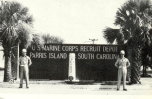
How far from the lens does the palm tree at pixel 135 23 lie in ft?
85.7

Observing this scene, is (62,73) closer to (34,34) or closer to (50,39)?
(34,34)

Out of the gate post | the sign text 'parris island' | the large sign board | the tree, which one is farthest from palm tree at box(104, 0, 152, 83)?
the tree

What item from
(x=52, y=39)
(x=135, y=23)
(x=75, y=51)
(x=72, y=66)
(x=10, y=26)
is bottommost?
(x=72, y=66)

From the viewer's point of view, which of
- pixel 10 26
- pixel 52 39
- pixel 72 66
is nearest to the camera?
pixel 10 26

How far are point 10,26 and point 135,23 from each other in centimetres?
742

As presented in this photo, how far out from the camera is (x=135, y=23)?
26.1 metres

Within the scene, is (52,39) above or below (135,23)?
above

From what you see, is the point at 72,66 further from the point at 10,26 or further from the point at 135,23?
the point at 135,23

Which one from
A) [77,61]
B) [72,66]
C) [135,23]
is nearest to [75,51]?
[77,61]

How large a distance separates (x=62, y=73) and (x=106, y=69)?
298 cm

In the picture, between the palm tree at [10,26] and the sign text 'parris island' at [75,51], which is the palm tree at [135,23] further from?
the palm tree at [10,26]

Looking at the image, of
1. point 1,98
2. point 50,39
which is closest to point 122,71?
point 1,98

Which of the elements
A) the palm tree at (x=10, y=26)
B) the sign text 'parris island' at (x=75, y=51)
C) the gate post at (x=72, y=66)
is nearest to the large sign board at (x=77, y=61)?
the sign text 'parris island' at (x=75, y=51)

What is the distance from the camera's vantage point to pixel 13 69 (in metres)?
27.9
